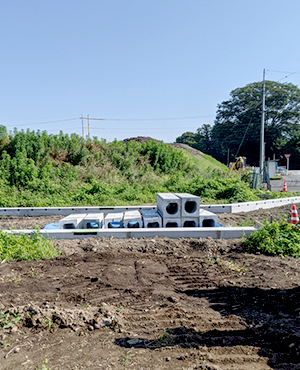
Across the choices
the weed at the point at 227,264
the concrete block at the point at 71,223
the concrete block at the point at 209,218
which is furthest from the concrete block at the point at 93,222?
the weed at the point at 227,264

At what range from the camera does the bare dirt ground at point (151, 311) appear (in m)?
2.94

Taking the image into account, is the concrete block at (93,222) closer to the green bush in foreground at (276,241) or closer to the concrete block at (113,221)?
the concrete block at (113,221)

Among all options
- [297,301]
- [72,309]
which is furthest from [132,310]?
[297,301]

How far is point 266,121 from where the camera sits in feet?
181

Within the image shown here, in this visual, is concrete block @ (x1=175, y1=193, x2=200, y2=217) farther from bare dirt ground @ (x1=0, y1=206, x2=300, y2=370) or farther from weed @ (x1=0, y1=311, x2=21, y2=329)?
weed @ (x1=0, y1=311, x2=21, y2=329)

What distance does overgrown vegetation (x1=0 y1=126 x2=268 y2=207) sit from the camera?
43.5ft

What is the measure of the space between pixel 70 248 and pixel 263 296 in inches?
153

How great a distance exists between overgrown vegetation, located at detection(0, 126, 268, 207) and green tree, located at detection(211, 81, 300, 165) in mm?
36334

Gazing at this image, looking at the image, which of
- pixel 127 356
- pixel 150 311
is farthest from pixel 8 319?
pixel 150 311

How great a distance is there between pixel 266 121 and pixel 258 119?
2.37m

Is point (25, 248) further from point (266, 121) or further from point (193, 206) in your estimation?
point (266, 121)

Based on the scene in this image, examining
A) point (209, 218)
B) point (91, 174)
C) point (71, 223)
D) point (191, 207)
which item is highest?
point (91, 174)

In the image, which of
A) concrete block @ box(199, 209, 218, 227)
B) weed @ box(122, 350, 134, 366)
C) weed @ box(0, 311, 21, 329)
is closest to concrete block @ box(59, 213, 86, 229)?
concrete block @ box(199, 209, 218, 227)

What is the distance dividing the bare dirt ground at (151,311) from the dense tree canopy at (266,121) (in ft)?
170
